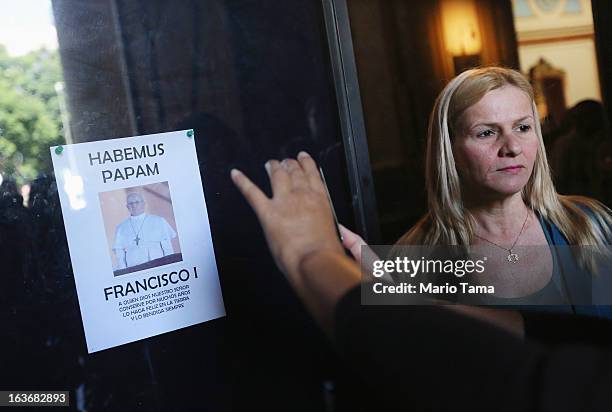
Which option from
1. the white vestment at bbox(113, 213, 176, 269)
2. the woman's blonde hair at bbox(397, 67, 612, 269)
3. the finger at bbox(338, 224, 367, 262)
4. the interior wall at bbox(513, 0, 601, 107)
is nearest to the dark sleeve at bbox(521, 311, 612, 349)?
the woman's blonde hair at bbox(397, 67, 612, 269)

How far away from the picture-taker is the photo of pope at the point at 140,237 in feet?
6.27

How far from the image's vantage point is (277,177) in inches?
80.7

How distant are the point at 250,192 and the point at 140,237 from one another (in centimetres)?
32

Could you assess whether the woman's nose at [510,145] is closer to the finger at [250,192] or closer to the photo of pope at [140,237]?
the finger at [250,192]

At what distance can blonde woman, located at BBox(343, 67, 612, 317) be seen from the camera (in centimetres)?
208

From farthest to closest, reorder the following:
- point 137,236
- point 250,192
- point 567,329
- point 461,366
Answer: point 250,192 → point 137,236 → point 567,329 → point 461,366

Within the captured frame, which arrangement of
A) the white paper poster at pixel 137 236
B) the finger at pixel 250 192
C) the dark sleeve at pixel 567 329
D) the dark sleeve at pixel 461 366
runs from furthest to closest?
1. the finger at pixel 250 192
2. the white paper poster at pixel 137 236
3. the dark sleeve at pixel 567 329
4. the dark sleeve at pixel 461 366

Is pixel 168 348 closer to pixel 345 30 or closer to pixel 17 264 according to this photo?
pixel 17 264

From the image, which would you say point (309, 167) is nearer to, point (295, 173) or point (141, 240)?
point (295, 173)

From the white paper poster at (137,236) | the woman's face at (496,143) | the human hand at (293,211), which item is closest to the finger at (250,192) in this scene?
the human hand at (293,211)

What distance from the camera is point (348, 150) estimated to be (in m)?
2.10

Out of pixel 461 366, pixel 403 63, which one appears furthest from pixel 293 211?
pixel 461 366

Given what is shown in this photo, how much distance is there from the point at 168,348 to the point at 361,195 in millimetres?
683

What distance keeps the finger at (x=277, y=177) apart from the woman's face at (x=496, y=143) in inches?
19.1
